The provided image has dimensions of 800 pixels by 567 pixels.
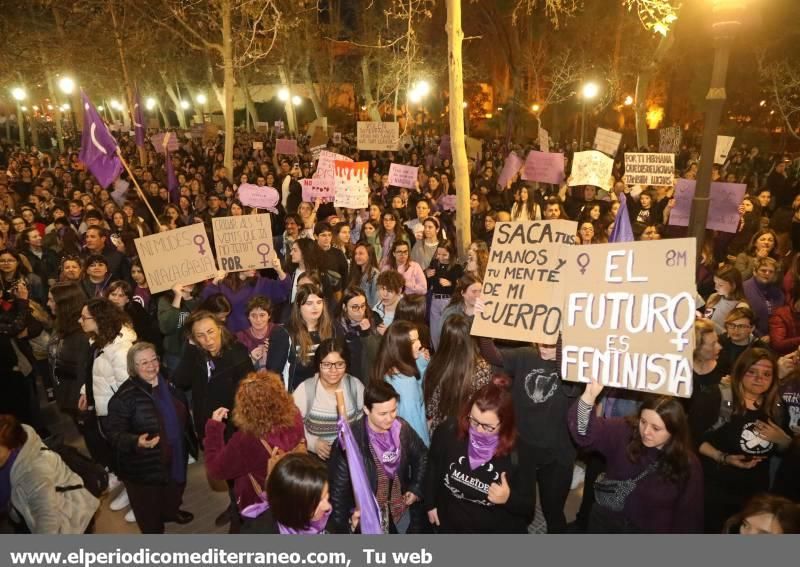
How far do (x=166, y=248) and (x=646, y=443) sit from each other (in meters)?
4.93

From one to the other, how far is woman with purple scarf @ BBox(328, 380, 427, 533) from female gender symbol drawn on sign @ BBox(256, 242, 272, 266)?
11.9ft

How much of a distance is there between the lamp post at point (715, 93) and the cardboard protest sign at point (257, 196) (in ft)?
23.4

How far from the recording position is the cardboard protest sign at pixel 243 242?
6.76m

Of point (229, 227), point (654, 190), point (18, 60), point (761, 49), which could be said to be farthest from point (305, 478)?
point (18, 60)

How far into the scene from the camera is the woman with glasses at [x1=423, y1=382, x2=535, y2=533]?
3.40 m

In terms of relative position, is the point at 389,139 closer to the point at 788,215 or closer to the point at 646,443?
the point at 788,215

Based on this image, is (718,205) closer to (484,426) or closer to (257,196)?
(484,426)

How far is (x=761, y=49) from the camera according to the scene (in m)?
22.8

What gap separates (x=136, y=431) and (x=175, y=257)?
2.36 meters

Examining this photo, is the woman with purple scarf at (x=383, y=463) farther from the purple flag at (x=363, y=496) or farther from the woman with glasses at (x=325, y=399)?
the woman with glasses at (x=325, y=399)

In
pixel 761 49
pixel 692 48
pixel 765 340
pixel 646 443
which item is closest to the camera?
pixel 646 443

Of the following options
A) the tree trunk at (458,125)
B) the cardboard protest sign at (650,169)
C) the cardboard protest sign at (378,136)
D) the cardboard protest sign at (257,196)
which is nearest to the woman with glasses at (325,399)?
the tree trunk at (458,125)

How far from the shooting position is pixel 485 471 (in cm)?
344

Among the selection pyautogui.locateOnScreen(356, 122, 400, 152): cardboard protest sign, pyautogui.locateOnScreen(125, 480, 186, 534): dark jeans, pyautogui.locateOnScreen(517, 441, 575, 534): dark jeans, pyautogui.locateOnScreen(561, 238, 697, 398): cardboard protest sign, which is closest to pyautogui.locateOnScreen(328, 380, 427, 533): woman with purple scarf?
pyautogui.locateOnScreen(517, 441, 575, 534): dark jeans
